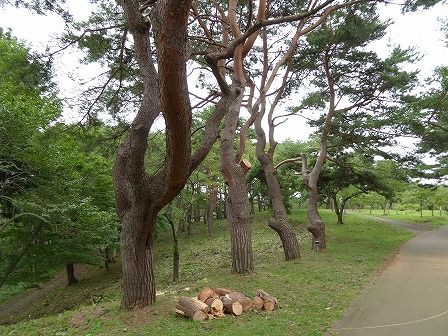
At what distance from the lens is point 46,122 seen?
36.4 feet

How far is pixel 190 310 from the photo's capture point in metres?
6.00

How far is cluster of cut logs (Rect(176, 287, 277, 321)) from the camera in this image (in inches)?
237

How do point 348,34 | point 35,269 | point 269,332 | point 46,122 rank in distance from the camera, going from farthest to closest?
1. point 35,269
2. point 348,34
3. point 46,122
4. point 269,332

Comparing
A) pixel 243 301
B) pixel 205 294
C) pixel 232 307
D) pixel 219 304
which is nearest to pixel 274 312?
pixel 243 301

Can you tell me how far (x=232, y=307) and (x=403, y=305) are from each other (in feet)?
11.3

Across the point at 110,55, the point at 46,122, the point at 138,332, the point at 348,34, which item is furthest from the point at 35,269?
the point at 348,34

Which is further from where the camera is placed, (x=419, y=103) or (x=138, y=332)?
(x=419, y=103)

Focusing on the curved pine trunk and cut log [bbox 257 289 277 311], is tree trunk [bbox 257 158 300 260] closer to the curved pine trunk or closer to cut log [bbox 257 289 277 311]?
the curved pine trunk

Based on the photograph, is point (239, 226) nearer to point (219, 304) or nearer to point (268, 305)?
point (268, 305)

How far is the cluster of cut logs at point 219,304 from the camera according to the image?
6.03m

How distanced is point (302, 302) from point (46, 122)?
904 centimetres

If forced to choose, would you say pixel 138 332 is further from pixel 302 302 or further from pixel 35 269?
pixel 35 269

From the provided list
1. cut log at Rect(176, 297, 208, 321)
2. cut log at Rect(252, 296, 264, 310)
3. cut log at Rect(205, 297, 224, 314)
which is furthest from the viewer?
cut log at Rect(252, 296, 264, 310)

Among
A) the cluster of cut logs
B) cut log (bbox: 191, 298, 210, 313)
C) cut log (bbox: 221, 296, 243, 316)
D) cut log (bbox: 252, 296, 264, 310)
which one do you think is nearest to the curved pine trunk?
the cluster of cut logs
